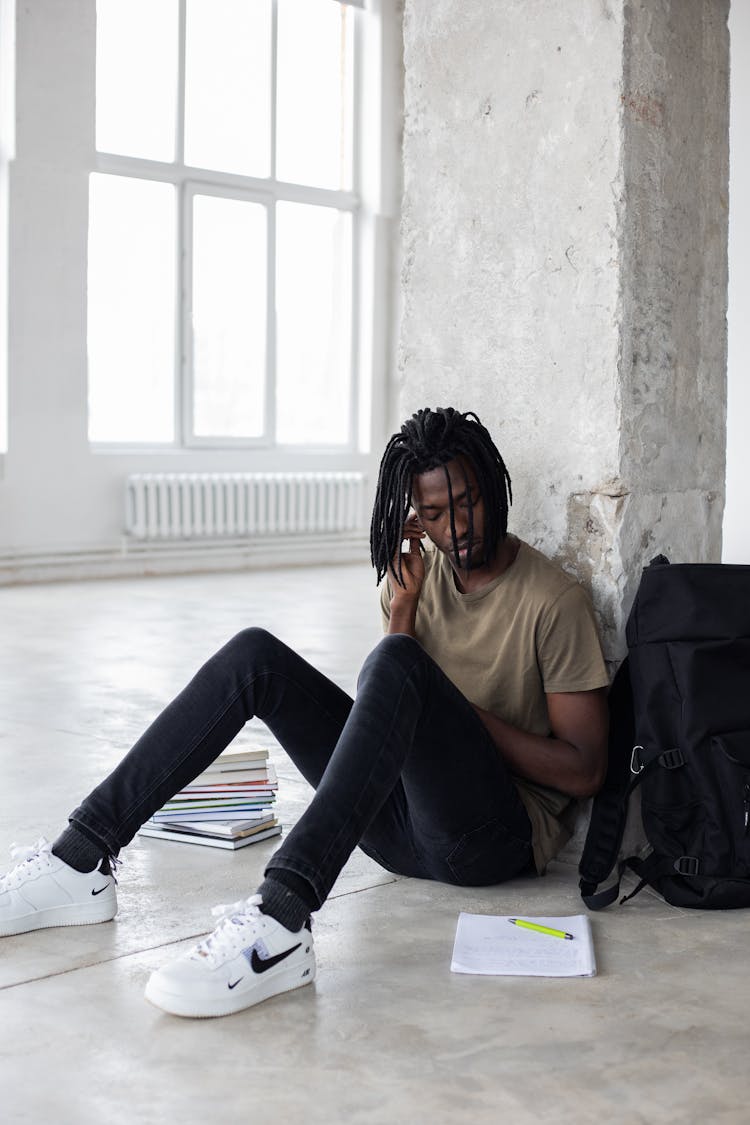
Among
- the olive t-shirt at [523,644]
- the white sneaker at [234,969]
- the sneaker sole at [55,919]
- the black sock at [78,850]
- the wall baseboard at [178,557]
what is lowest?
the sneaker sole at [55,919]

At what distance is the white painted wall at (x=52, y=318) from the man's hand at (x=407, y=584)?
6050mm

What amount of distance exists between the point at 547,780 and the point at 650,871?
0.26 metres

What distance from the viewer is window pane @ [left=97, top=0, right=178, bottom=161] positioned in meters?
8.60

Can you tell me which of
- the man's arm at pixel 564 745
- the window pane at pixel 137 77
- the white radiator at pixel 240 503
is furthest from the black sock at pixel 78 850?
the window pane at pixel 137 77

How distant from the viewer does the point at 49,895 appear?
225 centimetres

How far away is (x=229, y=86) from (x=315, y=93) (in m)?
0.83

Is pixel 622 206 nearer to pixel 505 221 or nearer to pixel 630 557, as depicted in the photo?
pixel 505 221

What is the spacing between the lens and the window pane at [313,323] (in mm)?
9906

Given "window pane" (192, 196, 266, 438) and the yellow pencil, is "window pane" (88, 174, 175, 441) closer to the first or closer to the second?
"window pane" (192, 196, 266, 438)

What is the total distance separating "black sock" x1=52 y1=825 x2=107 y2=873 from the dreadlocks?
76cm

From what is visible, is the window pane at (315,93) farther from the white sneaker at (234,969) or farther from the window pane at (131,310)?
the white sneaker at (234,969)

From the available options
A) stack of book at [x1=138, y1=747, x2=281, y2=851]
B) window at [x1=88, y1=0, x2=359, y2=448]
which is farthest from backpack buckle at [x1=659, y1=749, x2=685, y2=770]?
window at [x1=88, y1=0, x2=359, y2=448]

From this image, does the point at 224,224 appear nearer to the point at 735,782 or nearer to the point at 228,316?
the point at 228,316

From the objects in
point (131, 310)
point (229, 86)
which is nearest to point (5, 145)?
point (131, 310)
